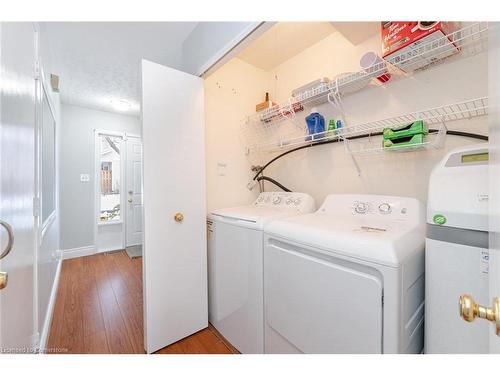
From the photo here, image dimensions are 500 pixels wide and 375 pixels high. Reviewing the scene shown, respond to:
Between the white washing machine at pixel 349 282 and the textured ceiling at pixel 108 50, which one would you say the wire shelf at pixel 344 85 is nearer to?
the white washing machine at pixel 349 282

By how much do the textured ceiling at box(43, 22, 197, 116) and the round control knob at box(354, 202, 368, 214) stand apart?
181 centimetres

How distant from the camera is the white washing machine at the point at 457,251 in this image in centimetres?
68

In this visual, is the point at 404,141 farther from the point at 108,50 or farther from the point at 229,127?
the point at 108,50

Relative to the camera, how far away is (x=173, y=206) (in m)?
1.53

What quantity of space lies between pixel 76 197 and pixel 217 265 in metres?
3.30

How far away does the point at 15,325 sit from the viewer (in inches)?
33.4

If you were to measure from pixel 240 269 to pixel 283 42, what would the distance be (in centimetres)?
192

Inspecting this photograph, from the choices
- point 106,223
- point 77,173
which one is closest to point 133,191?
point 106,223

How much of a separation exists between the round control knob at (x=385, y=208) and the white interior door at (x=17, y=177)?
161 cm

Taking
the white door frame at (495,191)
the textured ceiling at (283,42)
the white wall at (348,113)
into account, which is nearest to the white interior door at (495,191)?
the white door frame at (495,191)

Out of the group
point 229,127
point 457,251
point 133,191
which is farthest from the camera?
point 133,191
